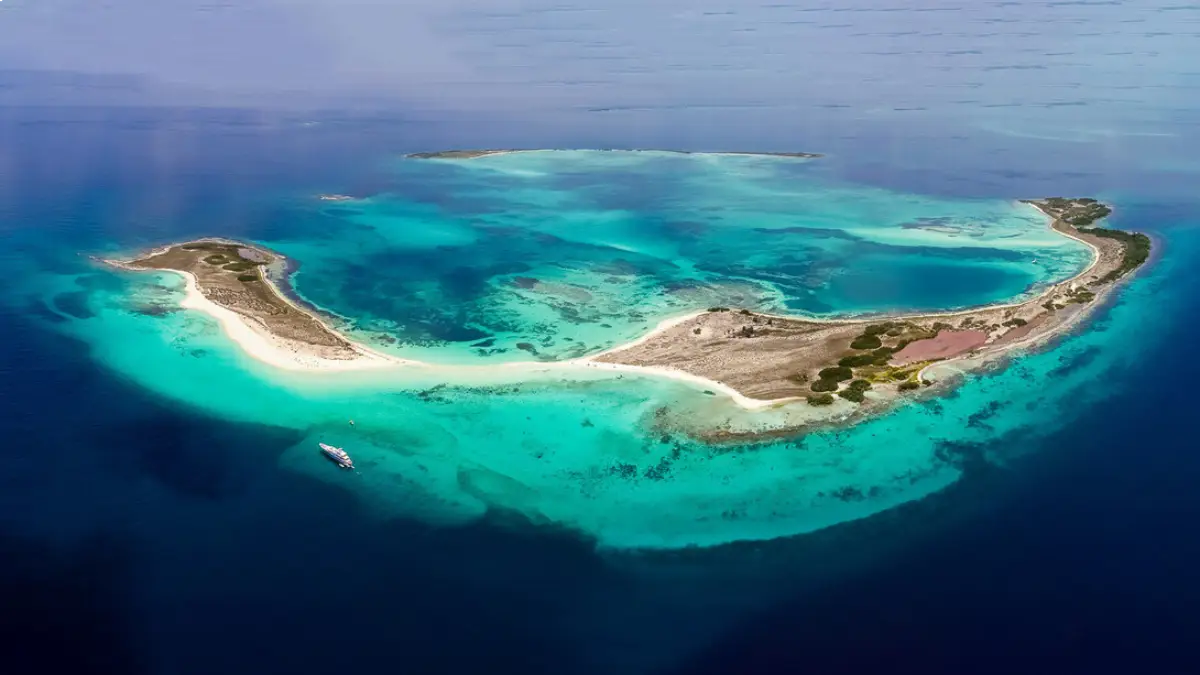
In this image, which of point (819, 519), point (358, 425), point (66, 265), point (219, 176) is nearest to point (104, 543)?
point (358, 425)

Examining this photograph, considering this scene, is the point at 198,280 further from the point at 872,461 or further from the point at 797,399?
the point at 872,461

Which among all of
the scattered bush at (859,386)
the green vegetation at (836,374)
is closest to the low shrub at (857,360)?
the green vegetation at (836,374)

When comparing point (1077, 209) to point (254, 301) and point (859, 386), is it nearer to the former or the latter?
point (859, 386)

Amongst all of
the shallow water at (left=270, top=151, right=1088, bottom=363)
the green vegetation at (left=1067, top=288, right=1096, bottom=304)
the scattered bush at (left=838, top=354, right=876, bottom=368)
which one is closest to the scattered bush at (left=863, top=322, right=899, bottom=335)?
the scattered bush at (left=838, top=354, right=876, bottom=368)

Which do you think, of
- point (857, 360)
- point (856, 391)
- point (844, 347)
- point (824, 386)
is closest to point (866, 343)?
point (844, 347)

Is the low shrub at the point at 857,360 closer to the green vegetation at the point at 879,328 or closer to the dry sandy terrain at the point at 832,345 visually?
the dry sandy terrain at the point at 832,345
